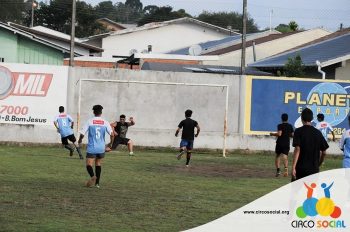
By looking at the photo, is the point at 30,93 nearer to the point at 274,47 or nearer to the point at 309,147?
the point at 309,147

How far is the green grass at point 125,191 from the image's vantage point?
44.7 ft

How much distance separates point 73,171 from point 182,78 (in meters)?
11.8

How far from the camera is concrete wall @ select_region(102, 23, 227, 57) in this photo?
70625 mm

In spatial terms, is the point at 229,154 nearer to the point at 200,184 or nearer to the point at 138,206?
the point at 200,184

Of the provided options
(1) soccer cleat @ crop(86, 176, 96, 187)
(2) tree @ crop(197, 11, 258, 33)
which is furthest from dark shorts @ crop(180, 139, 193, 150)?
(2) tree @ crop(197, 11, 258, 33)

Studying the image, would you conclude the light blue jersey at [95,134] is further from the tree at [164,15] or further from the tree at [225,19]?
the tree at [225,19]

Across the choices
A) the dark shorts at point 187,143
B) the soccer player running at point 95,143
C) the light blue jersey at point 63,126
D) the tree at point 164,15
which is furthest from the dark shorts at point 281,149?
the tree at point 164,15

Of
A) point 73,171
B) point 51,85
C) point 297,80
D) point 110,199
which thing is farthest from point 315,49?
point 110,199

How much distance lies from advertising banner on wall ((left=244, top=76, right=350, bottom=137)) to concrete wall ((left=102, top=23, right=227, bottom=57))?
36839mm

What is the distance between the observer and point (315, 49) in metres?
44.2

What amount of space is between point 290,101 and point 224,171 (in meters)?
9.87

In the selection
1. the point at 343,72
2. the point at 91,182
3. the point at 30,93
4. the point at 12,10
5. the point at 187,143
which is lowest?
the point at 91,182

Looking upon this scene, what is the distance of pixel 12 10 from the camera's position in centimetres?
10338

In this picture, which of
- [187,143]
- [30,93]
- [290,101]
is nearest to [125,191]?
[187,143]
